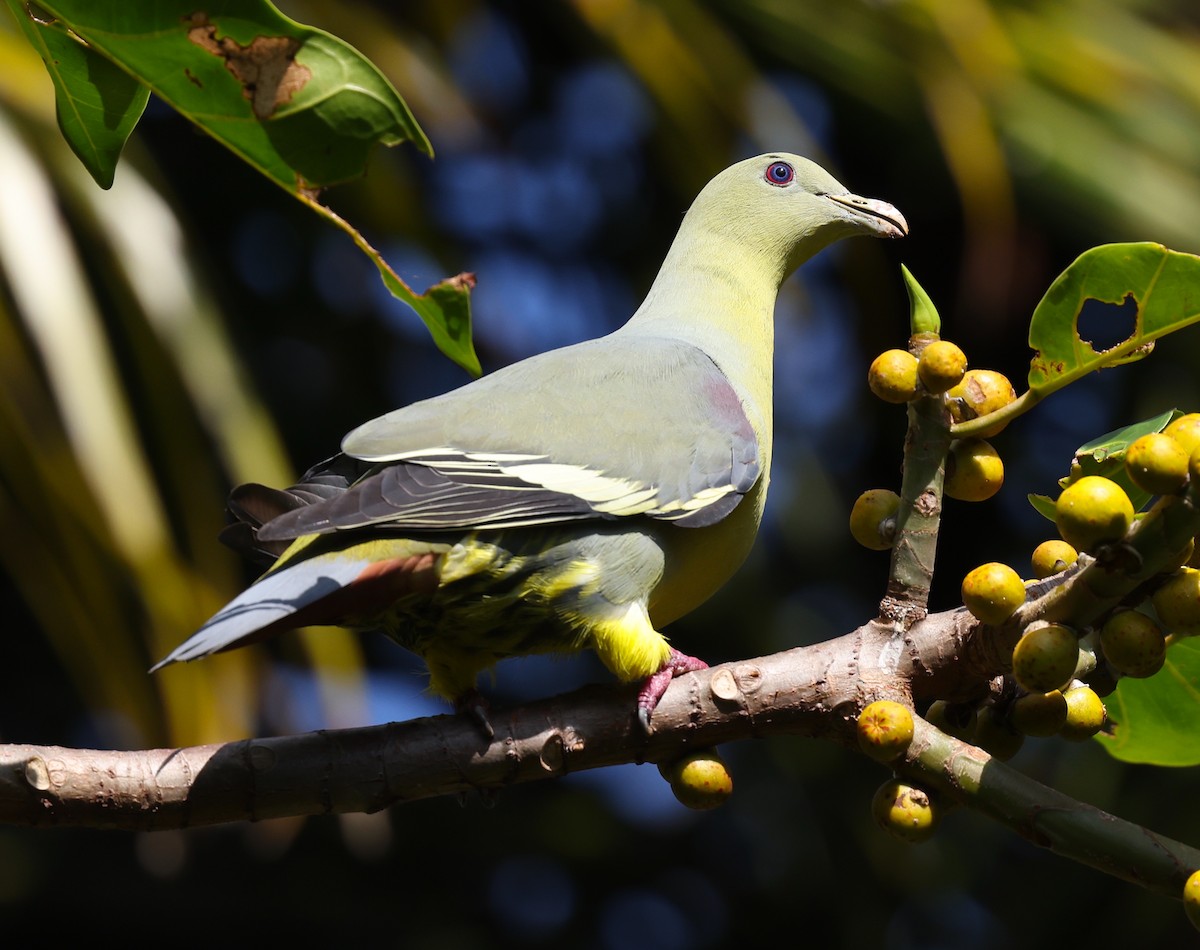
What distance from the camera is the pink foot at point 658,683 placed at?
1.52 meters

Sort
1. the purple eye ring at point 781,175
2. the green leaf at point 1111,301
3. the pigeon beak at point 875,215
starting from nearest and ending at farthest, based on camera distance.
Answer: the green leaf at point 1111,301, the pigeon beak at point 875,215, the purple eye ring at point 781,175

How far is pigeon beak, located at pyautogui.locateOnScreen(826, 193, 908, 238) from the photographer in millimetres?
2285

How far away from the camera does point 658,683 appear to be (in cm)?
158

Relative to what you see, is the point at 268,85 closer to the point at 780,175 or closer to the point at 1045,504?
the point at 1045,504

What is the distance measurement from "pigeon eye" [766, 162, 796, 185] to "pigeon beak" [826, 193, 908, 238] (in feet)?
0.29

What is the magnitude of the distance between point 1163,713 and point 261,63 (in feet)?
4.08

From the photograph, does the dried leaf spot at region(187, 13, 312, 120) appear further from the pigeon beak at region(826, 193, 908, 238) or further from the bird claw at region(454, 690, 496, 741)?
the pigeon beak at region(826, 193, 908, 238)

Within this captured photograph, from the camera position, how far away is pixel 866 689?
1437 millimetres

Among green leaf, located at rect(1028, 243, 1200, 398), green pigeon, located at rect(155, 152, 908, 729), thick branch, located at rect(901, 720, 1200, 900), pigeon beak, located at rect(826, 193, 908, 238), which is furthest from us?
pigeon beak, located at rect(826, 193, 908, 238)

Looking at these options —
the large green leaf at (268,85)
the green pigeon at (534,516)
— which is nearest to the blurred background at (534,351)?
the green pigeon at (534,516)

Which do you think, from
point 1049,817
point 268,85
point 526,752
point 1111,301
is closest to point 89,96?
point 268,85

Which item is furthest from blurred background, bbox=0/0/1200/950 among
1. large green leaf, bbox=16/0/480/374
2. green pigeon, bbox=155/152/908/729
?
large green leaf, bbox=16/0/480/374

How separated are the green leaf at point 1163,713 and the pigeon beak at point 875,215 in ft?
3.18

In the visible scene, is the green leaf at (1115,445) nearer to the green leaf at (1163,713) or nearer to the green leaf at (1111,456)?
the green leaf at (1111,456)
